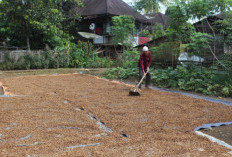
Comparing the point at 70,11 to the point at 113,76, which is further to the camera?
the point at 70,11

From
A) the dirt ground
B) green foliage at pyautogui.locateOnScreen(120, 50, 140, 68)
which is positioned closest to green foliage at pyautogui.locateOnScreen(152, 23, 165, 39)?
green foliage at pyautogui.locateOnScreen(120, 50, 140, 68)

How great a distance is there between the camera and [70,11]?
1616 cm

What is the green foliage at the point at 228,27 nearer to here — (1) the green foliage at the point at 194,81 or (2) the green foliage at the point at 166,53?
(1) the green foliage at the point at 194,81

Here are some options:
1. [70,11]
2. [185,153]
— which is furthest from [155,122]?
[70,11]

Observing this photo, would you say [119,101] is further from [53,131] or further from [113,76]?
[113,76]

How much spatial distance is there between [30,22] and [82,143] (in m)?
11.3

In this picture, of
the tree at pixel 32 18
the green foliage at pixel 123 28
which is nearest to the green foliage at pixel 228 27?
the green foliage at pixel 123 28

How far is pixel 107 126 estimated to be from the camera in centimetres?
306

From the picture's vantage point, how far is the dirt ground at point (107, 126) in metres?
2.27

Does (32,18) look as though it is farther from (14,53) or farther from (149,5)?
(149,5)

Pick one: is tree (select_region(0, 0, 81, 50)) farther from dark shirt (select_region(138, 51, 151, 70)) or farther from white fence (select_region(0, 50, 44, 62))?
dark shirt (select_region(138, 51, 151, 70))

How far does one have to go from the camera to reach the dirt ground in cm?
227

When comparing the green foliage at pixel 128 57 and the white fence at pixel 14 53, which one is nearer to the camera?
the green foliage at pixel 128 57

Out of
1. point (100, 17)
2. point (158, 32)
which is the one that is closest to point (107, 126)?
point (158, 32)
